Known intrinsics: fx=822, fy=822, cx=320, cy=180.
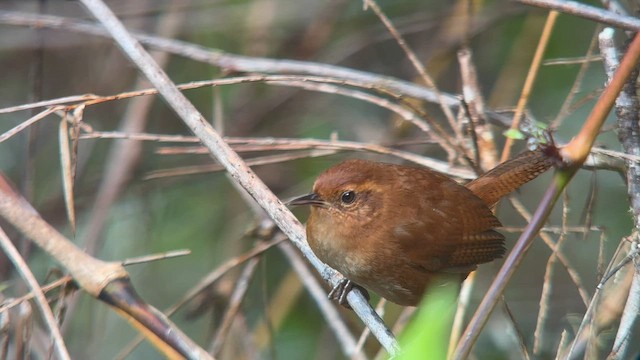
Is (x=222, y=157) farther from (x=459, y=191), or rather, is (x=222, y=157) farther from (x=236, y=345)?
(x=236, y=345)

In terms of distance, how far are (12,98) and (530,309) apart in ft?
10.8

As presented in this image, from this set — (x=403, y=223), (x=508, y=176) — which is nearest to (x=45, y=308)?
(x=403, y=223)

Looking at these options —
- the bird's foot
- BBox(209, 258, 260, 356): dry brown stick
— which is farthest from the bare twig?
BBox(209, 258, 260, 356): dry brown stick

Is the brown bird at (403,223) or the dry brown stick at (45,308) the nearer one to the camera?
the dry brown stick at (45,308)

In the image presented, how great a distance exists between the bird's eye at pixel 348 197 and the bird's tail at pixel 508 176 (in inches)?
22.2

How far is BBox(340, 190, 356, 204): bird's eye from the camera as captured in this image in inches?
117

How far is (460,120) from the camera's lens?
3215mm

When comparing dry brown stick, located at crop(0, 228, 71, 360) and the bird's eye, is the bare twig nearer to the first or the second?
the bird's eye

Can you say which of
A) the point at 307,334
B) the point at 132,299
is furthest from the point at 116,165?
the point at 132,299

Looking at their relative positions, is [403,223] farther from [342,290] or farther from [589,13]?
[589,13]

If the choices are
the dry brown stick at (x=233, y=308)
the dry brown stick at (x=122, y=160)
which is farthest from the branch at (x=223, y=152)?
the dry brown stick at (x=122, y=160)

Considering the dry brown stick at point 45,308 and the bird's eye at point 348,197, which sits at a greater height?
the dry brown stick at point 45,308

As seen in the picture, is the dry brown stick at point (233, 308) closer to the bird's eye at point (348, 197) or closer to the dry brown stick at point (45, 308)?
the bird's eye at point (348, 197)

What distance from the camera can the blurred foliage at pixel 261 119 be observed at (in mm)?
4422
